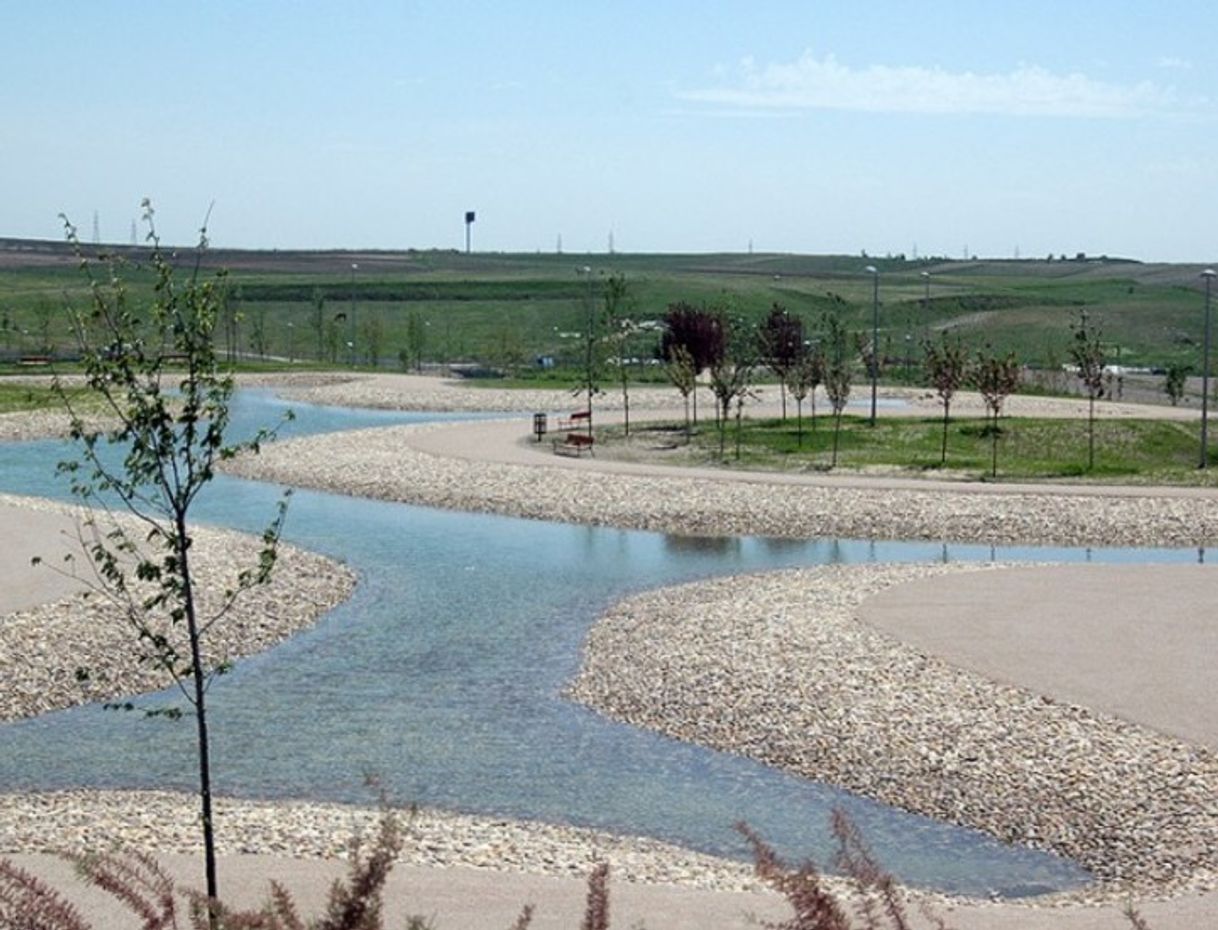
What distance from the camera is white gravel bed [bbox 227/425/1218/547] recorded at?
36.2 meters

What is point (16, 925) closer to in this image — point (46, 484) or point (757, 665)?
point (757, 665)

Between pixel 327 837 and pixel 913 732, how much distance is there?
272 inches

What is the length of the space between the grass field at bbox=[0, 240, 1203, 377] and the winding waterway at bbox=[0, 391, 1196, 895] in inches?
2199

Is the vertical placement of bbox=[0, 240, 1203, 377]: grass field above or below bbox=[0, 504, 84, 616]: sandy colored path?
above

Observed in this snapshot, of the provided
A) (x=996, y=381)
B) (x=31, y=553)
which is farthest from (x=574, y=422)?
(x=31, y=553)

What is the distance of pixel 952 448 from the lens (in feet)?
163

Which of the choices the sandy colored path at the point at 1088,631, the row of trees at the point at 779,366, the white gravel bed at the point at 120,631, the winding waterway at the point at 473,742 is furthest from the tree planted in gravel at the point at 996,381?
the white gravel bed at the point at 120,631

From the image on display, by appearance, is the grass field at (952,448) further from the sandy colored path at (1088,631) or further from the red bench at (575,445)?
the sandy colored path at (1088,631)

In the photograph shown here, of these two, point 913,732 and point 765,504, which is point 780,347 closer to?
point 765,504

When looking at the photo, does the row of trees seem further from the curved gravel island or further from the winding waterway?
the winding waterway

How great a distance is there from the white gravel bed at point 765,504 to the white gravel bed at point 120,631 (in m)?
9.32

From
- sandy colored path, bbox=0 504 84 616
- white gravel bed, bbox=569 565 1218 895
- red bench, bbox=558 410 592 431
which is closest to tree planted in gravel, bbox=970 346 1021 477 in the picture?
red bench, bbox=558 410 592 431

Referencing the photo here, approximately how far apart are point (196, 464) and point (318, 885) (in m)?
3.49

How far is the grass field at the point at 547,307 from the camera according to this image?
102688 millimetres
